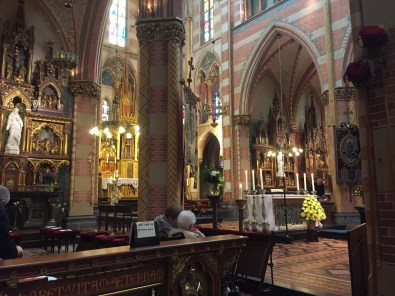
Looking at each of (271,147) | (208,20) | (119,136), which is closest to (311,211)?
(271,147)

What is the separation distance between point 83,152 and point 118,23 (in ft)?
46.6

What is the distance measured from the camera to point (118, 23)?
80.8 feet

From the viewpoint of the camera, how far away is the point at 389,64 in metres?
3.54

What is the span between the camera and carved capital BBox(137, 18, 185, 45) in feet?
27.6

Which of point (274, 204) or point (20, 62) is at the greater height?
point (20, 62)

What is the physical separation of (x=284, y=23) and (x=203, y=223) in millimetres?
10685

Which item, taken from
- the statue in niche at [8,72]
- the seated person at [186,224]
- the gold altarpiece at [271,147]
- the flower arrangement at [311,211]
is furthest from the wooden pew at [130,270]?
the gold altarpiece at [271,147]

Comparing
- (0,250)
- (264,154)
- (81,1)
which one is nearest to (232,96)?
(264,154)

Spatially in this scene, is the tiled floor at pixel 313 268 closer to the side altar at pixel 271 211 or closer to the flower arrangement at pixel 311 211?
the flower arrangement at pixel 311 211

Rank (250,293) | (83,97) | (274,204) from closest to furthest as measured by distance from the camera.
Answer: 1. (250,293)
2. (274,204)
3. (83,97)

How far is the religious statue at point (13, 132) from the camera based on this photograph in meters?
11.9

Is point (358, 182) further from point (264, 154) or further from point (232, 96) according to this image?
point (232, 96)

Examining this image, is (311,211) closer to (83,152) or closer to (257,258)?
(257,258)

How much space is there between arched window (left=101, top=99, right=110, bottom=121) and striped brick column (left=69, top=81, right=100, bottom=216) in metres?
8.27
